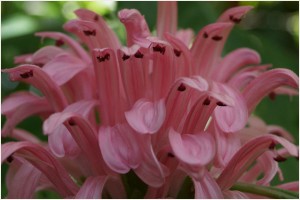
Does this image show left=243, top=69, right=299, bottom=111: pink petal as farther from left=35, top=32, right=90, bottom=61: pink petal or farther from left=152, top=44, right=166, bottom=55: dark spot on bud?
left=35, top=32, right=90, bottom=61: pink petal

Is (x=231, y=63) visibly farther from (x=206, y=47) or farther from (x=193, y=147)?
(x=193, y=147)

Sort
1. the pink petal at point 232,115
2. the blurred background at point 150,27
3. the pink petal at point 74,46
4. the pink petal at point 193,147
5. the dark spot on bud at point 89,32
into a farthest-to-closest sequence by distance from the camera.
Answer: the blurred background at point 150,27 → the pink petal at point 74,46 → the dark spot on bud at point 89,32 → the pink petal at point 232,115 → the pink petal at point 193,147

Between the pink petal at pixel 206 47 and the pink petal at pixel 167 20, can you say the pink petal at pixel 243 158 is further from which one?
the pink petal at pixel 167 20

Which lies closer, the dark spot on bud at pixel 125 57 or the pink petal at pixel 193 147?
the pink petal at pixel 193 147

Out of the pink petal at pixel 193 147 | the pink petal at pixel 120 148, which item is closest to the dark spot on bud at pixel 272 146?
the pink petal at pixel 193 147

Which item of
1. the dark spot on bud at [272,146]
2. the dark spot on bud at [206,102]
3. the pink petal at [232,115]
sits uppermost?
the dark spot on bud at [206,102]

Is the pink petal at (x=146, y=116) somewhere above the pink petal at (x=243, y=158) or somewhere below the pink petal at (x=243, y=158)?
above

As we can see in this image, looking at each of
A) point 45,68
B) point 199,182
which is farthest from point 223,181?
point 45,68
